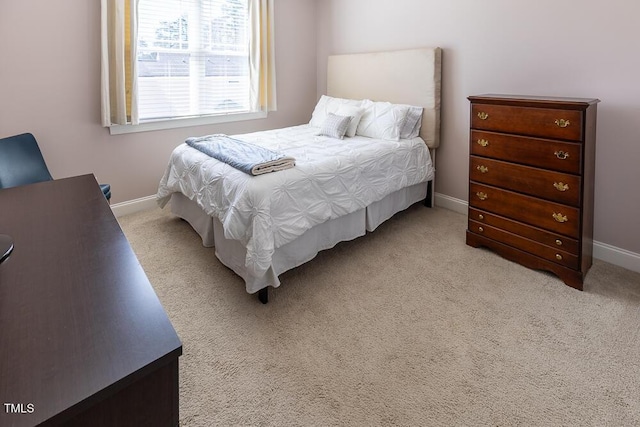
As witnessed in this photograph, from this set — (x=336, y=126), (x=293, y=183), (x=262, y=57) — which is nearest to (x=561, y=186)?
(x=293, y=183)

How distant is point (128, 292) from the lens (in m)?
0.91

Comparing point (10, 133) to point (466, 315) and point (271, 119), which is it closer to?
point (271, 119)

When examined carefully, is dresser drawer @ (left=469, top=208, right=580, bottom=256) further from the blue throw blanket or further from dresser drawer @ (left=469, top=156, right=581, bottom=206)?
the blue throw blanket

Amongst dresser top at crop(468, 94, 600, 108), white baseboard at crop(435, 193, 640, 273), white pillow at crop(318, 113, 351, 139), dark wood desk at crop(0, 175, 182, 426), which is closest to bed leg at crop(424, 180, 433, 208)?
white pillow at crop(318, 113, 351, 139)

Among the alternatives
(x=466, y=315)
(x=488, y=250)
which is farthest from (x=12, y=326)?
(x=488, y=250)

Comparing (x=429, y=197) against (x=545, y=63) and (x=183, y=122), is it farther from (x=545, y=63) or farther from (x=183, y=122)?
(x=183, y=122)

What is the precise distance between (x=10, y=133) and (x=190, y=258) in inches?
65.8

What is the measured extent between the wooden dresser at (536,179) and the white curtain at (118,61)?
2738 mm

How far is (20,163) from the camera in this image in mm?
2371

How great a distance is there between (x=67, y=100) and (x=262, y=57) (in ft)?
6.00

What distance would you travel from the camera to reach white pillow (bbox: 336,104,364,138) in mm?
3469

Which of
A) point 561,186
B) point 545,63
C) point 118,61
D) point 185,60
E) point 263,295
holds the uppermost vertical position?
point 185,60

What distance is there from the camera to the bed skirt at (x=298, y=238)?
2273mm

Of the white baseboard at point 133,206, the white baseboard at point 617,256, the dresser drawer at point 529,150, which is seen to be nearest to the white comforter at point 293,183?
the white baseboard at point 133,206
